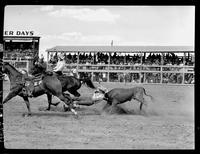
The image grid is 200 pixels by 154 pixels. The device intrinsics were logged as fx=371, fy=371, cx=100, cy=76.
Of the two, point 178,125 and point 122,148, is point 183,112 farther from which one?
point 122,148

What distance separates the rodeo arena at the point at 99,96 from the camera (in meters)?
4.08

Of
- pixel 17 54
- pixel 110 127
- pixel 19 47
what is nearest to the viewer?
pixel 19 47

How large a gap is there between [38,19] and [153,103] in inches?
97.5

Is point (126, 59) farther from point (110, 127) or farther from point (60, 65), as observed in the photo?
point (60, 65)

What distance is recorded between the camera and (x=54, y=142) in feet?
13.1

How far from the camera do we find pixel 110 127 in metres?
4.62

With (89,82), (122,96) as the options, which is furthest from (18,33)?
(122,96)

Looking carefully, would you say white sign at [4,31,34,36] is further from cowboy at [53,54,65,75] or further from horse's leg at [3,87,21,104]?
horse's leg at [3,87,21,104]

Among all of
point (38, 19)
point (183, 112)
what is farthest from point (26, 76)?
point (183, 112)

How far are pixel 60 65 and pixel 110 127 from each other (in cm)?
134

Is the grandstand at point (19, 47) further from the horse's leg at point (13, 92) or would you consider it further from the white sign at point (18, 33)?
the horse's leg at point (13, 92)

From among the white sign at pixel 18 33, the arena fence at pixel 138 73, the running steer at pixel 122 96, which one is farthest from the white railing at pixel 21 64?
the running steer at pixel 122 96

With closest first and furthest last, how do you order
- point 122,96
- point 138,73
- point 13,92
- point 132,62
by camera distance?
point 132,62
point 138,73
point 13,92
point 122,96
